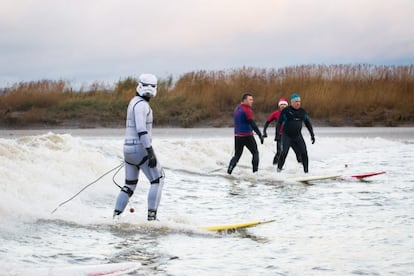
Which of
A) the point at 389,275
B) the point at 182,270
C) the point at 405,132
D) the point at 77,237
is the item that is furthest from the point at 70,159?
the point at 405,132

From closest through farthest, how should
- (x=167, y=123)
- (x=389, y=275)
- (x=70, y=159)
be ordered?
(x=389, y=275) < (x=70, y=159) < (x=167, y=123)

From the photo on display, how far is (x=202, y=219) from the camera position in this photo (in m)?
10.6

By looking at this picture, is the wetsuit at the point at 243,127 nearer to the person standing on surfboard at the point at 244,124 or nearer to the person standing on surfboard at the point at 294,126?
the person standing on surfboard at the point at 244,124

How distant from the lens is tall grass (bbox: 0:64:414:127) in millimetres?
34938

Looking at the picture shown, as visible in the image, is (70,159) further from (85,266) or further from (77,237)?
(85,266)

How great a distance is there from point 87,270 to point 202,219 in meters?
3.92

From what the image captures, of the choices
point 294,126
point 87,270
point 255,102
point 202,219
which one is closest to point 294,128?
point 294,126

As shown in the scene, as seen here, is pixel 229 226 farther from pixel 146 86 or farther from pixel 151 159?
pixel 146 86

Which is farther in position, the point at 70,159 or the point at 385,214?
the point at 70,159

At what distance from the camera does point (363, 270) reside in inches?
281

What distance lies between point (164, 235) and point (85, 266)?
7.62 ft

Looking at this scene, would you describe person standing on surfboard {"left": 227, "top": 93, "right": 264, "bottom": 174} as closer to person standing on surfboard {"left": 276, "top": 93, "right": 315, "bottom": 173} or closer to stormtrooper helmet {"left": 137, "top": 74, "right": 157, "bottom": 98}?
person standing on surfboard {"left": 276, "top": 93, "right": 315, "bottom": 173}

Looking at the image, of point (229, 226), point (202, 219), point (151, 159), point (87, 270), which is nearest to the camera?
point (87, 270)

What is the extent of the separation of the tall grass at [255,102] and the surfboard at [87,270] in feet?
90.2
